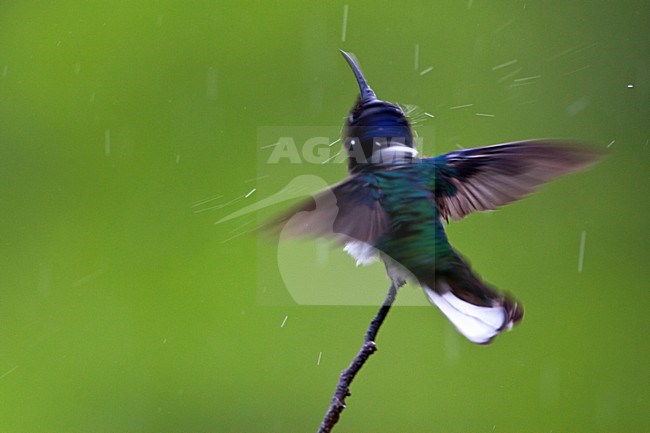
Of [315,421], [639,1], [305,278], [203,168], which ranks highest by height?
[639,1]

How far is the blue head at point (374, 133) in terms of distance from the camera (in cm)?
112

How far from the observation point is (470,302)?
99 centimetres

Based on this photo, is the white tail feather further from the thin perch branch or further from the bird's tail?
the thin perch branch

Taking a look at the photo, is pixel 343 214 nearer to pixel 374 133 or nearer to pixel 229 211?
pixel 374 133

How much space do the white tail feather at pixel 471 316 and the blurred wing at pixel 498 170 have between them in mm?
211

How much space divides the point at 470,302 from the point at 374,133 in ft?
0.92

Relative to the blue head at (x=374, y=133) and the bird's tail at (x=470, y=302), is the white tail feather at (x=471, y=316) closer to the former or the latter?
the bird's tail at (x=470, y=302)

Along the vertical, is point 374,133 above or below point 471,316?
above

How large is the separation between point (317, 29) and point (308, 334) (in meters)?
1.03

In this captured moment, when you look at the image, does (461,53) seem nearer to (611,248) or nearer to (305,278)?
(611,248)

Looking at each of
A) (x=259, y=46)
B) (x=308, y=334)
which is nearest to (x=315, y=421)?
(x=308, y=334)

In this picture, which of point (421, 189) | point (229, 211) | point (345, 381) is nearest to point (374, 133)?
point (421, 189)

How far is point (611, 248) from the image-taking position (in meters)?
2.76

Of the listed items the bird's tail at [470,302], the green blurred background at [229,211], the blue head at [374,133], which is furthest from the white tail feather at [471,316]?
the green blurred background at [229,211]
